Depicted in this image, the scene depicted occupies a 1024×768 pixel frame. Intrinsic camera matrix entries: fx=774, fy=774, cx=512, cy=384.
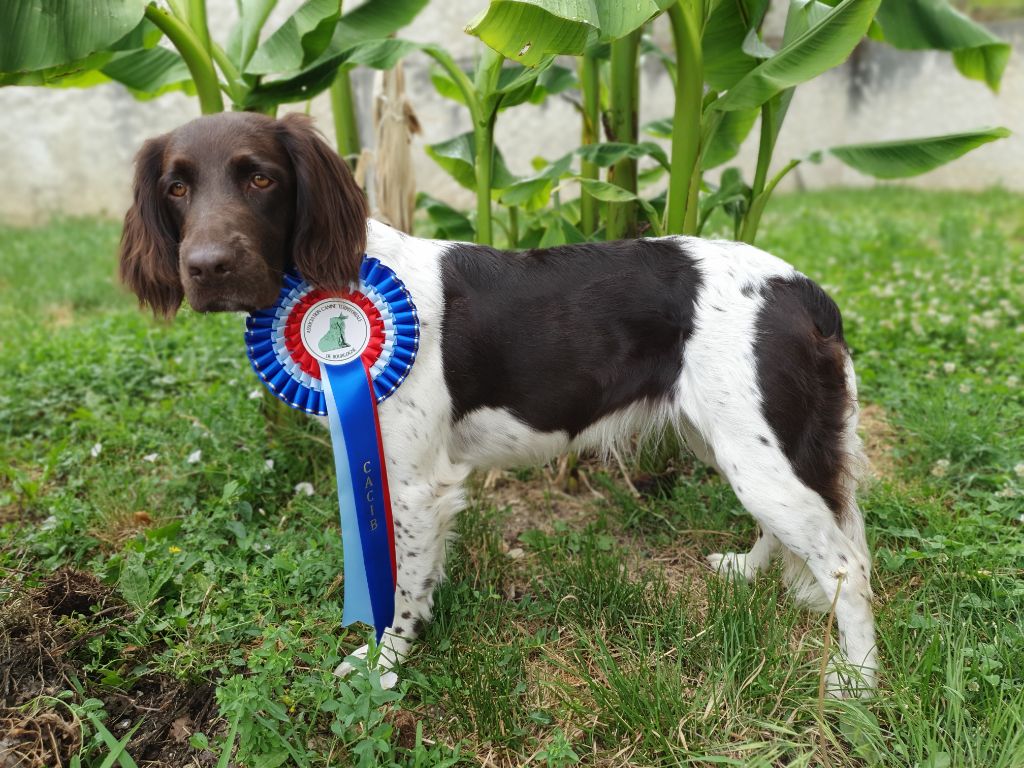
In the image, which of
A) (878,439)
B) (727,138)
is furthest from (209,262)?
(878,439)

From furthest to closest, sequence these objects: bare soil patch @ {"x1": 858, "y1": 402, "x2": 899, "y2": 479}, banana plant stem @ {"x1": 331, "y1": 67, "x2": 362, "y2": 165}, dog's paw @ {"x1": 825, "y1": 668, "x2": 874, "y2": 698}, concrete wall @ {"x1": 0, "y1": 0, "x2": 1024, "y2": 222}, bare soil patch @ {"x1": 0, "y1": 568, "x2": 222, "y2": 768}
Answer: concrete wall @ {"x1": 0, "y1": 0, "x2": 1024, "y2": 222}, banana plant stem @ {"x1": 331, "y1": 67, "x2": 362, "y2": 165}, bare soil patch @ {"x1": 858, "y1": 402, "x2": 899, "y2": 479}, dog's paw @ {"x1": 825, "y1": 668, "x2": 874, "y2": 698}, bare soil patch @ {"x1": 0, "y1": 568, "x2": 222, "y2": 768}

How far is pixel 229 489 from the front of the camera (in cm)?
278

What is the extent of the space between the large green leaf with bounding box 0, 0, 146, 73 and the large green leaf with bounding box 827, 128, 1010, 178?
256 centimetres

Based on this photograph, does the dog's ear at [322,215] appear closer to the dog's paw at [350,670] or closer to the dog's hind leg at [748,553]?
the dog's paw at [350,670]

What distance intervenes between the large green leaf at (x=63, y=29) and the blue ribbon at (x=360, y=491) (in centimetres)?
133

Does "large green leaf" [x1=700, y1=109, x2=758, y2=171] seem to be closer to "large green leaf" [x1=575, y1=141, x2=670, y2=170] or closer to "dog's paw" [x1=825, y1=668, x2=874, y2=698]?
"large green leaf" [x1=575, y1=141, x2=670, y2=170]

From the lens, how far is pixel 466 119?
9.39 metres

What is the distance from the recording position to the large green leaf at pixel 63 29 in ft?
8.04

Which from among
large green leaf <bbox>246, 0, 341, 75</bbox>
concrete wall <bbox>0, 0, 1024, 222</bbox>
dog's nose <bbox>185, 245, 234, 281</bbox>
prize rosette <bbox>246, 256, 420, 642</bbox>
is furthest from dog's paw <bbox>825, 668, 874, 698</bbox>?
concrete wall <bbox>0, 0, 1024, 222</bbox>

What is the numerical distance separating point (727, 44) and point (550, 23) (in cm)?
109

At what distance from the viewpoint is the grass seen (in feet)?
6.01

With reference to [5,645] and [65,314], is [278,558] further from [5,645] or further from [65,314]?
[65,314]

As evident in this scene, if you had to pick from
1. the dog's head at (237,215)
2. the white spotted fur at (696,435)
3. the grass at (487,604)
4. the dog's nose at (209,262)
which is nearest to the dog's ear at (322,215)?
the dog's head at (237,215)

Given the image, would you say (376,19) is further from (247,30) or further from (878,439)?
(878,439)
